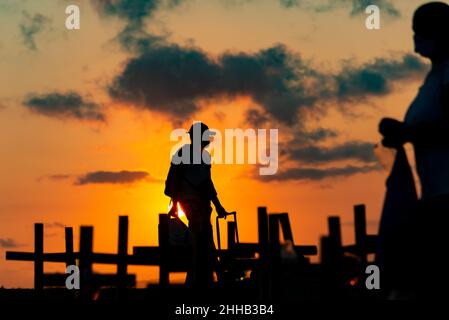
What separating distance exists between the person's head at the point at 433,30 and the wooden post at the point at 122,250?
5489 millimetres

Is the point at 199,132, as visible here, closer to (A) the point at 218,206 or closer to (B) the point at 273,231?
(A) the point at 218,206

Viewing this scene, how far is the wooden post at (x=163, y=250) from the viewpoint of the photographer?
11641 mm

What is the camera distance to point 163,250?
11.8m

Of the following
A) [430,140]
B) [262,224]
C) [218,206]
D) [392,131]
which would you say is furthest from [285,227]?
[430,140]

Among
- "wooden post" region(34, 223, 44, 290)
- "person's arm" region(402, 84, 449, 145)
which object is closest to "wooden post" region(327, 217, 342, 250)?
"person's arm" region(402, 84, 449, 145)

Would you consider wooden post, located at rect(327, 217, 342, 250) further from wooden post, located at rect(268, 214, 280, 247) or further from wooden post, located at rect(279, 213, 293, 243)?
wooden post, located at rect(279, 213, 293, 243)

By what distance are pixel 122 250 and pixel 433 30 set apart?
601 centimetres

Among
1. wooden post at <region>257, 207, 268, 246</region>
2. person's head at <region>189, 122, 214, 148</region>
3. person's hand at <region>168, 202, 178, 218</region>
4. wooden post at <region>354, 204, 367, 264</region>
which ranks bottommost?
wooden post at <region>257, 207, 268, 246</region>

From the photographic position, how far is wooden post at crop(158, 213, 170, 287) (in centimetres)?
1164

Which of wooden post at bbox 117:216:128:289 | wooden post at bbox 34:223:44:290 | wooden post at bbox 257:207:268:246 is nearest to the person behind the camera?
wooden post at bbox 257:207:268:246

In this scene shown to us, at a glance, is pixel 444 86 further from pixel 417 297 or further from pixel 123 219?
pixel 123 219

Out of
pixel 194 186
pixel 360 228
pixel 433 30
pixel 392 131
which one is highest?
pixel 194 186

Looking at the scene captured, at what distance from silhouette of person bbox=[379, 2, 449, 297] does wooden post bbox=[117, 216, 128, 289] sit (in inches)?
201
